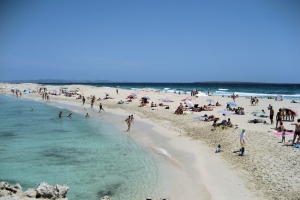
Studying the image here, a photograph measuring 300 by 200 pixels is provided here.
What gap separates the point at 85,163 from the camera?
1264 cm

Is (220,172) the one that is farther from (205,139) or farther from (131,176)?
(205,139)

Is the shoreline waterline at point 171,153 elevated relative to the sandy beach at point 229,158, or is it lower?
lower

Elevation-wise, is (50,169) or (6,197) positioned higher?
(6,197)

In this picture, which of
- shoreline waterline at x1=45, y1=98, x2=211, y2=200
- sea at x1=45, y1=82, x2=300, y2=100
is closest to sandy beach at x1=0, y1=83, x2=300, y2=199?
shoreline waterline at x1=45, y1=98, x2=211, y2=200

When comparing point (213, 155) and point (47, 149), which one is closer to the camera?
point (213, 155)

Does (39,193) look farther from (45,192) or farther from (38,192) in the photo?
(45,192)

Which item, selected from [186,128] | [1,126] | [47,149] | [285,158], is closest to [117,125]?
[186,128]

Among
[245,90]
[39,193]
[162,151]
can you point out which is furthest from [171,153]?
[245,90]

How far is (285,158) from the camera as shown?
1112 centimetres

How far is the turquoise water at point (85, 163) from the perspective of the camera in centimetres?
977

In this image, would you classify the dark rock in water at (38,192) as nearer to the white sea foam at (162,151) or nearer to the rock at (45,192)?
the rock at (45,192)

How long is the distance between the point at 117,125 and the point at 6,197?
16035mm

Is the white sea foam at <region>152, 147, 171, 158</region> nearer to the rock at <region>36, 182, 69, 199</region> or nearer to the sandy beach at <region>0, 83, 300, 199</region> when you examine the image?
the sandy beach at <region>0, 83, 300, 199</region>

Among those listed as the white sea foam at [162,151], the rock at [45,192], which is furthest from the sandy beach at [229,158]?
the rock at [45,192]
